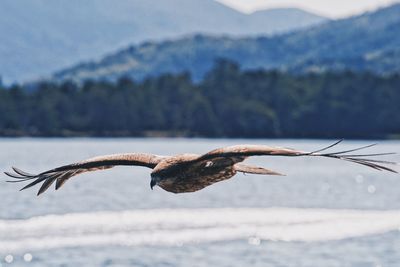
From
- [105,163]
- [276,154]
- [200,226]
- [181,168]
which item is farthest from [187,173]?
[200,226]

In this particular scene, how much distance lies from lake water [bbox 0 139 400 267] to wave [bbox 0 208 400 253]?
0.07 meters

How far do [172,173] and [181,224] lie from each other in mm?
55139

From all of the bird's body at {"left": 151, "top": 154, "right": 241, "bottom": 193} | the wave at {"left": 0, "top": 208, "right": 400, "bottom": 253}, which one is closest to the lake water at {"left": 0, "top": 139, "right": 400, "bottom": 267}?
the wave at {"left": 0, "top": 208, "right": 400, "bottom": 253}

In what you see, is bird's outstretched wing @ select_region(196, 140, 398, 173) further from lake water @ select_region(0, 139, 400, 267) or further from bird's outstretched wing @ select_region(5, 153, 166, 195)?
lake water @ select_region(0, 139, 400, 267)

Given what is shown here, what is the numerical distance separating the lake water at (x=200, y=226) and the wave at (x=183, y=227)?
0.22ft

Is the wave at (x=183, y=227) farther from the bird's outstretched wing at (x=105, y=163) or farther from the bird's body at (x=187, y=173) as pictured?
the bird's body at (x=187, y=173)

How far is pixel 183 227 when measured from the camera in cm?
6962

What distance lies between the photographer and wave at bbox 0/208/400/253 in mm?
61625

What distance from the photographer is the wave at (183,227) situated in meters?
61.6

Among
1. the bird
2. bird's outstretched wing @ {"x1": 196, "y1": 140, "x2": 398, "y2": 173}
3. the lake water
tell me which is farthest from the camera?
the lake water

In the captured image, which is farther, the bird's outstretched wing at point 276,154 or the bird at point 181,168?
the bird at point 181,168

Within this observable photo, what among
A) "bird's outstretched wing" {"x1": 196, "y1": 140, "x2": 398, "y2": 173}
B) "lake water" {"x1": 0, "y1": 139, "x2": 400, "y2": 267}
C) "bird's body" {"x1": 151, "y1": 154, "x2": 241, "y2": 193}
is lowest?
"lake water" {"x1": 0, "y1": 139, "x2": 400, "y2": 267}

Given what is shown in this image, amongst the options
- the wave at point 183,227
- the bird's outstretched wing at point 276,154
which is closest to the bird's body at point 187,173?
the bird's outstretched wing at point 276,154

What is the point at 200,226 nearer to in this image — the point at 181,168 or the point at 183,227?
the point at 183,227
